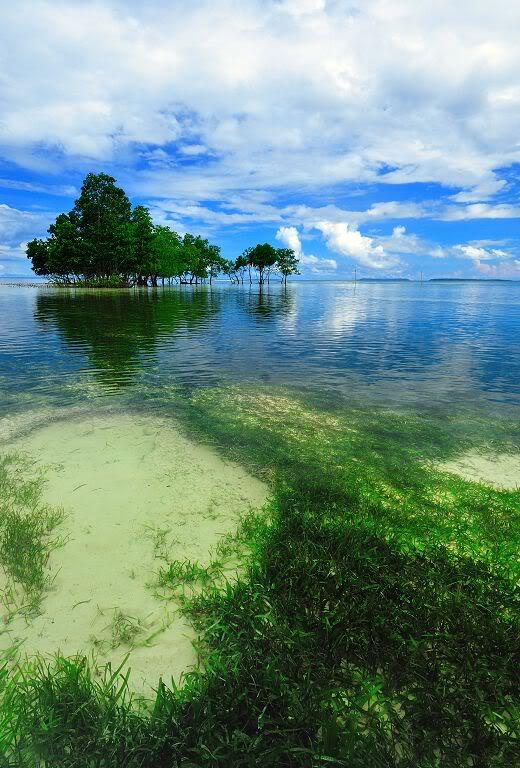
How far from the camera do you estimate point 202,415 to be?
10555 mm

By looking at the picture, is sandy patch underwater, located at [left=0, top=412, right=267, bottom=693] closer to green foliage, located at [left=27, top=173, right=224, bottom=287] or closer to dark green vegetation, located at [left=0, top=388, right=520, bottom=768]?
dark green vegetation, located at [left=0, top=388, right=520, bottom=768]

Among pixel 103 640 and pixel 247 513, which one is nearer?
pixel 103 640

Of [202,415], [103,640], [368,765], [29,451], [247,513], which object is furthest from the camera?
[202,415]

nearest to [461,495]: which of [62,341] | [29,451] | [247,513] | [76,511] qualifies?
[247,513]

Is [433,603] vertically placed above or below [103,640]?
above

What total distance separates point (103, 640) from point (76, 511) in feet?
8.18

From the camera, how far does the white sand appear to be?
22.8 ft

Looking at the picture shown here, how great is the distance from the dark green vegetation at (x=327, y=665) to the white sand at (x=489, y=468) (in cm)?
137

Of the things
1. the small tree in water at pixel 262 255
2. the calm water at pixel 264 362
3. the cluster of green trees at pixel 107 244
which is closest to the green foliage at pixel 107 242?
the cluster of green trees at pixel 107 244

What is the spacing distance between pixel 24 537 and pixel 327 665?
13.5 ft

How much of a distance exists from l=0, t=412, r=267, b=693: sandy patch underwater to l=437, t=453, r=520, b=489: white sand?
163 inches

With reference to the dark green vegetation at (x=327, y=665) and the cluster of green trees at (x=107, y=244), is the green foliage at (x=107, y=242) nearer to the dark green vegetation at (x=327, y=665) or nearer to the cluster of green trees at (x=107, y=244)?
the cluster of green trees at (x=107, y=244)

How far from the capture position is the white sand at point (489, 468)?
696 cm

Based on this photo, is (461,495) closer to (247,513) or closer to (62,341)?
(247,513)
